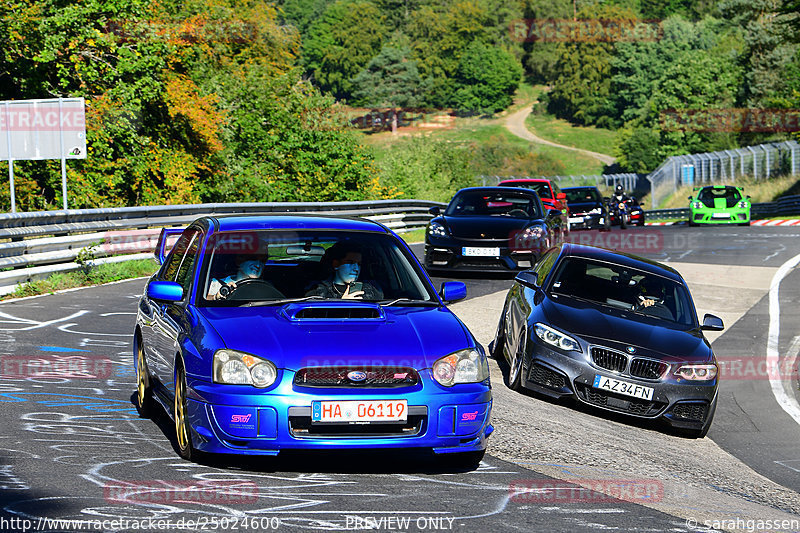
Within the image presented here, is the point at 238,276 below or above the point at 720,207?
above

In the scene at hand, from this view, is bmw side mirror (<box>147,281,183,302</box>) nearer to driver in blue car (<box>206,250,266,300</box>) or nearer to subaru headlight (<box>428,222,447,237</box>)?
driver in blue car (<box>206,250,266,300</box>)

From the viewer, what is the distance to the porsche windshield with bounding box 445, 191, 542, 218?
61.8ft

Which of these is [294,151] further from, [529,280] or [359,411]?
[359,411]

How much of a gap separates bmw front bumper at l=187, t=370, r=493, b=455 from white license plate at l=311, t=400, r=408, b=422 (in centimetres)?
3

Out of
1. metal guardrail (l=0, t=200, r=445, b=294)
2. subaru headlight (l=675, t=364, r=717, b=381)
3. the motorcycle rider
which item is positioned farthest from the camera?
the motorcycle rider

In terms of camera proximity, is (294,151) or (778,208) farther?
(778,208)

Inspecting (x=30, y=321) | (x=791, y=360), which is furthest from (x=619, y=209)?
(x=30, y=321)

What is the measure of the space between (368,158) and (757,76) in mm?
67105

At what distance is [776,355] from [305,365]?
9662 millimetres

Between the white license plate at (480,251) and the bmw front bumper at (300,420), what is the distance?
11.6 m

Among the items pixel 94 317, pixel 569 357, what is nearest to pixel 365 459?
pixel 569 357

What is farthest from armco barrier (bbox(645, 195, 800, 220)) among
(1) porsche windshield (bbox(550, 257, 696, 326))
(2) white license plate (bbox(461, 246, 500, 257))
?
(1) porsche windshield (bbox(550, 257, 696, 326))

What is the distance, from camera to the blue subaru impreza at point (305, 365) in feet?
19.5

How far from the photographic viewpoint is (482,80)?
159000 mm
